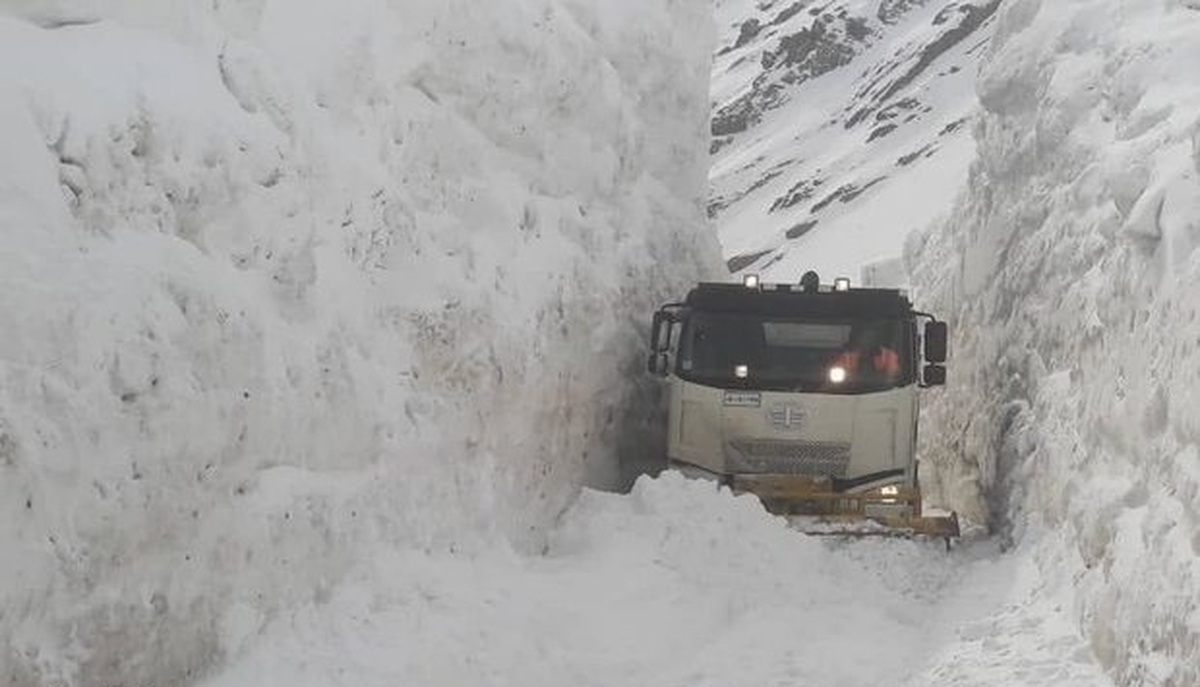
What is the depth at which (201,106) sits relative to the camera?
22.5ft

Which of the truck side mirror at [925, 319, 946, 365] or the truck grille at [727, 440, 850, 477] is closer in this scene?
the truck grille at [727, 440, 850, 477]

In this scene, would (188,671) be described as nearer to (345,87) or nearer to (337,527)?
(337,527)

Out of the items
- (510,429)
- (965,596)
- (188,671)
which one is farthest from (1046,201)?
(188,671)

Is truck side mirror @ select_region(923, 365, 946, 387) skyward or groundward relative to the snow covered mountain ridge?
skyward

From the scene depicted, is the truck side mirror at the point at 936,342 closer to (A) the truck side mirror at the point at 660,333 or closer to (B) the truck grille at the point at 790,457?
(B) the truck grille at the point at 790,457

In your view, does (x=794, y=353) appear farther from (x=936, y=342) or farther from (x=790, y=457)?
(x=936, y=342)

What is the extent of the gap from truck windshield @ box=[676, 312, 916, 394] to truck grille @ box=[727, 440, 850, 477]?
46 cm

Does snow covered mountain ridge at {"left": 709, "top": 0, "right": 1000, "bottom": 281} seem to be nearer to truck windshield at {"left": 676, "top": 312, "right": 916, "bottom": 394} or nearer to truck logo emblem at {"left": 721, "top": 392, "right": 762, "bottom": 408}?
truck windshield at {"left": 676, "top": 312, "right": 916, "bottom": 394}

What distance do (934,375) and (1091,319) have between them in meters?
2.72

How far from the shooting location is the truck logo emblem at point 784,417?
11.3m

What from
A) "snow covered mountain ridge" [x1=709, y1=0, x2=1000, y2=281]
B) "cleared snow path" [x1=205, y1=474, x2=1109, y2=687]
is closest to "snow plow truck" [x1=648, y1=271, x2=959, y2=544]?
"cleared snow path" [x1=205, y1=474, x2=1109, y2=687]

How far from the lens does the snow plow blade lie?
997 cm

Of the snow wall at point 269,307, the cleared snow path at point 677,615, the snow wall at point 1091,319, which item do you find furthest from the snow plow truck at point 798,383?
the cleared snow path at point 677,615

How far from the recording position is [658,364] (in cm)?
1163
